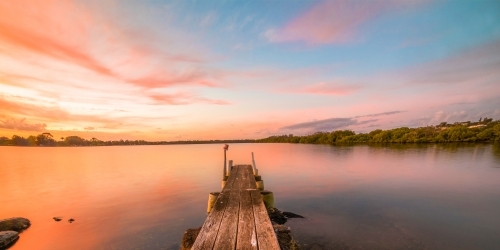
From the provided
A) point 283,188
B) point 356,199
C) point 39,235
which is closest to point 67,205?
point 39,235

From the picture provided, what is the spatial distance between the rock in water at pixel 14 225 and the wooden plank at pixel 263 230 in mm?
13088

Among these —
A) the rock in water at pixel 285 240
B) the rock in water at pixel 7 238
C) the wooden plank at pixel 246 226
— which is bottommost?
the rock in water at pixel 7 238

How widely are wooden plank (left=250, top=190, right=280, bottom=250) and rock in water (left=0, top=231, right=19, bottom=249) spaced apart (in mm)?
11374

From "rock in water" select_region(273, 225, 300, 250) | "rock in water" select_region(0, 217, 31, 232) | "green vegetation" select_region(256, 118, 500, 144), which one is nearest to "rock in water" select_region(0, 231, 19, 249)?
"rock in water" select_region(0, 217, 31, 232)

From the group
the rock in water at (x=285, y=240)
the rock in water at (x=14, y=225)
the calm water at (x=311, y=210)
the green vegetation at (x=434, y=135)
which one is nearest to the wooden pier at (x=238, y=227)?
the rock in water at (x=285, y=240)

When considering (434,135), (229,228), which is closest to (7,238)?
(229,228)

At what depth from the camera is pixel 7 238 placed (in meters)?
9.83

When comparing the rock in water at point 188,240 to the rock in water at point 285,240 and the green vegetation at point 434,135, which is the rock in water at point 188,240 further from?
the green vegetation at point 434,135

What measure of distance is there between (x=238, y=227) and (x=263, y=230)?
2.23 ft

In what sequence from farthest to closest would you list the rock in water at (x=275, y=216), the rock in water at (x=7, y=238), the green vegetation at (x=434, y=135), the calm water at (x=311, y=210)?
1. the green vegetation at (x=434, y=135)
2. the rock in water at (x=275, y=216)
3. the calm water at (x=311, y=210)
4. the rock in water at (x=7, y=238)

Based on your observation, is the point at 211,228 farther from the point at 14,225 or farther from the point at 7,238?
the point at 14,225

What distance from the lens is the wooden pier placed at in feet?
14.6

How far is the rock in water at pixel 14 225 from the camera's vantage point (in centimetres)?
1098

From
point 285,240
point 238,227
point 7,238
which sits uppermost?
point 238,227
